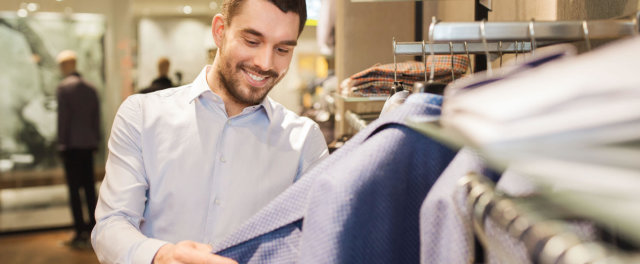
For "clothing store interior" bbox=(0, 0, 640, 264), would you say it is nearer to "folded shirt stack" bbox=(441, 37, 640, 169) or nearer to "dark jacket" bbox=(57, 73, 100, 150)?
"folded shirt stack" bbox=(441, 37, 640, 169)

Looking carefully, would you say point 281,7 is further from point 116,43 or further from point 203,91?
point 116,43

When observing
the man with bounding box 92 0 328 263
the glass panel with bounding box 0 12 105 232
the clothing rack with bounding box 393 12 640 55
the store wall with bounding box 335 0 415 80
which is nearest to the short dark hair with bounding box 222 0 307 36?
the man with bounding box 92 0 328 263

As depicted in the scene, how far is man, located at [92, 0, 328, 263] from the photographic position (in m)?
1.32

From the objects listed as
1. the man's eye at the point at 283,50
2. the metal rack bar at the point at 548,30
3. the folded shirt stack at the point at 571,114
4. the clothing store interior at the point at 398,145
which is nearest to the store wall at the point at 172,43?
the clothing store interior at the point at 398,145

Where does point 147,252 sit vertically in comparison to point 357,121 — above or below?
below

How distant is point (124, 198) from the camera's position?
130 cm

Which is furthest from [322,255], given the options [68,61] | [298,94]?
[68,61]

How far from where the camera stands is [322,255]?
0.62m

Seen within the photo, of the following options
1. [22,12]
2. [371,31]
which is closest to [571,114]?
[371,31]

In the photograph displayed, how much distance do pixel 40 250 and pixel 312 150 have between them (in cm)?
439

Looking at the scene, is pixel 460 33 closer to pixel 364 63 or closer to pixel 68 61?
pixel 364 63

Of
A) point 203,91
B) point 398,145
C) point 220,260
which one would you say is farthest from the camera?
point 203,91

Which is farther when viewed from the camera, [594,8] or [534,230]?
[594,8]

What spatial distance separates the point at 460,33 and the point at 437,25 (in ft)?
0.10
